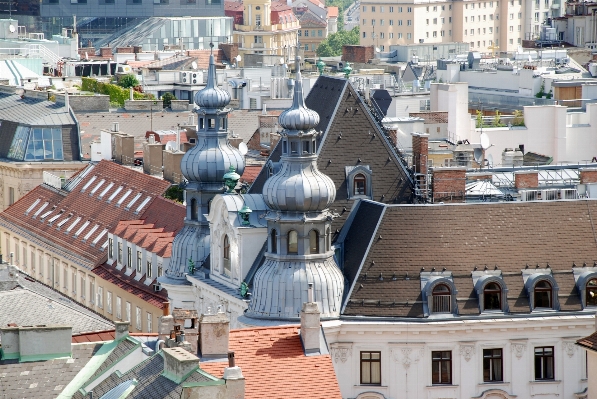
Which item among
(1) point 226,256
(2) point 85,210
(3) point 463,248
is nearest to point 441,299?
(3) point 463,248

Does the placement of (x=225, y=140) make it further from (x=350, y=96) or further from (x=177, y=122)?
(x=177, y=122)

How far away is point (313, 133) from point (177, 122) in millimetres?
70465

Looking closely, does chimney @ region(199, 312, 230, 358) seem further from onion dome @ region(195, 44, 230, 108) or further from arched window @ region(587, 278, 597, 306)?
onion dome @ region(195, 44, 230, 108)

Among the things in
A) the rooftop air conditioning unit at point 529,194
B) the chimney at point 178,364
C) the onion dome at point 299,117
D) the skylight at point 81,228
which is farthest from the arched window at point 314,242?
the skylight at point 81,228

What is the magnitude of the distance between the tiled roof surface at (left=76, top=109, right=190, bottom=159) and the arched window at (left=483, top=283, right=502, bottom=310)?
67179 mm

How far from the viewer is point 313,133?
301 ft

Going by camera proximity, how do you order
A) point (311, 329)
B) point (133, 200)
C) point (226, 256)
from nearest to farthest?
point (311, 329) → point (226, 256) → point (133, 200)

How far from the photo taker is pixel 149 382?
232 feet

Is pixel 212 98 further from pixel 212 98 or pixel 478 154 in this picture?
pixel 478 154

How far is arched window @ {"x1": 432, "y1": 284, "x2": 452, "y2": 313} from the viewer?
89312mm

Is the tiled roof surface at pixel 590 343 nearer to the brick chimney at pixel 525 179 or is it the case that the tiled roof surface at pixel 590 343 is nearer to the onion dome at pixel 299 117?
the onion dome at pixel 299 117

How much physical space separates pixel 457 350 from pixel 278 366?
554 inches

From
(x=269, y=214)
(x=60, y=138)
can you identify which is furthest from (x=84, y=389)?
(x=60, y=138)

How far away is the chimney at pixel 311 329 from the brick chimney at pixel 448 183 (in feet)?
67.2
